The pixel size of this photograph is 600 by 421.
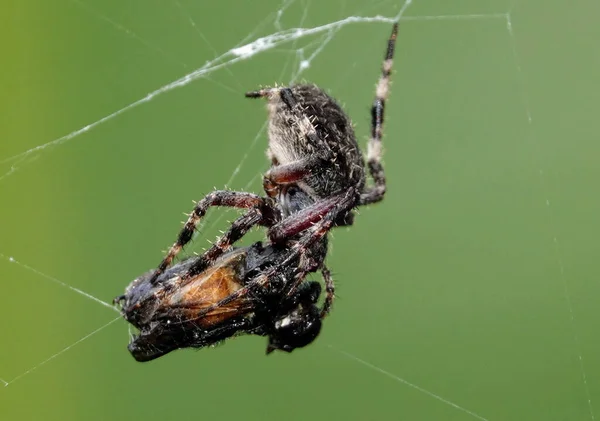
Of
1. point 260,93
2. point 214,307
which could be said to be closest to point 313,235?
point 214,307

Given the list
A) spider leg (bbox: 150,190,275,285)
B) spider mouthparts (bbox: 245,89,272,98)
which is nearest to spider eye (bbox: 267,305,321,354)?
spider leg (bbox: 150,190,275,285)

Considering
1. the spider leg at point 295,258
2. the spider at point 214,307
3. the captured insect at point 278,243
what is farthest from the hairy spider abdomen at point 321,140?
the spider at point 214,307

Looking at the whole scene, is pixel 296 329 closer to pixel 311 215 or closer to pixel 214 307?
pixel 214 307

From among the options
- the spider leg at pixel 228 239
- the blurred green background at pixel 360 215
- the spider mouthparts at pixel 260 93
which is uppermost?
the spider mouthparts at pixel 260 93

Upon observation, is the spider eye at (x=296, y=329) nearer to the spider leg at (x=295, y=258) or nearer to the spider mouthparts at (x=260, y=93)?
the spider leg at (x=295, y=258)

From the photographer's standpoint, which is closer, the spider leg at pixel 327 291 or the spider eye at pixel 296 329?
the spider eye at pixel 296 329
